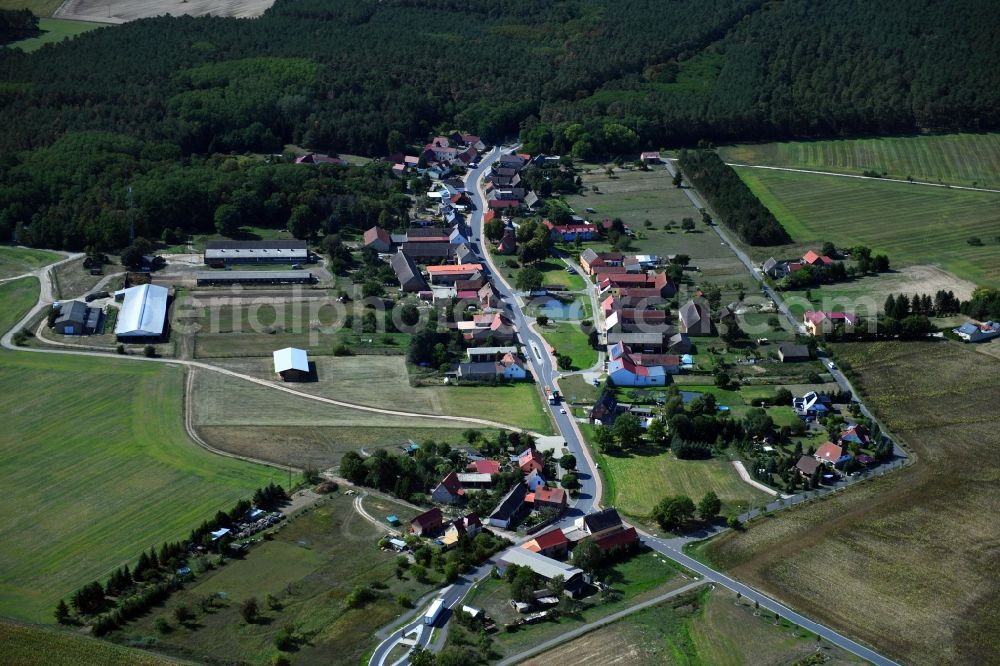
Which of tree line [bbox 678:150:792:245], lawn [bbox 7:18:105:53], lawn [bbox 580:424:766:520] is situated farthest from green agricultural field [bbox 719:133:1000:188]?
lawn [bbox 7:18:105:53]

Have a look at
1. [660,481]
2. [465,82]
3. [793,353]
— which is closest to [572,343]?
[793,353]

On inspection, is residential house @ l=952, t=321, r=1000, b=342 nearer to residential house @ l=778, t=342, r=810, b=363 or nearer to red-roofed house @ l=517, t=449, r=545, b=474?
residential house @ l=778, t=342, r=810, b=363

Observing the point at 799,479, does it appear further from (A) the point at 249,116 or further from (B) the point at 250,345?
(A) the point at 249,116

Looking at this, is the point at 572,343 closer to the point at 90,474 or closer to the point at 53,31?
the point at 90,474

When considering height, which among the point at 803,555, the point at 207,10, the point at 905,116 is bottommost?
the point at 803,555

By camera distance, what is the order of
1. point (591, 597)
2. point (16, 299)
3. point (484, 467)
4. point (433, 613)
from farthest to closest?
point (16, 299) < point (484, 467) < point (591, 597) < point (433, 613)

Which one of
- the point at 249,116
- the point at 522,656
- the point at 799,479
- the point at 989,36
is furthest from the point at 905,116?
the point at 522,656
